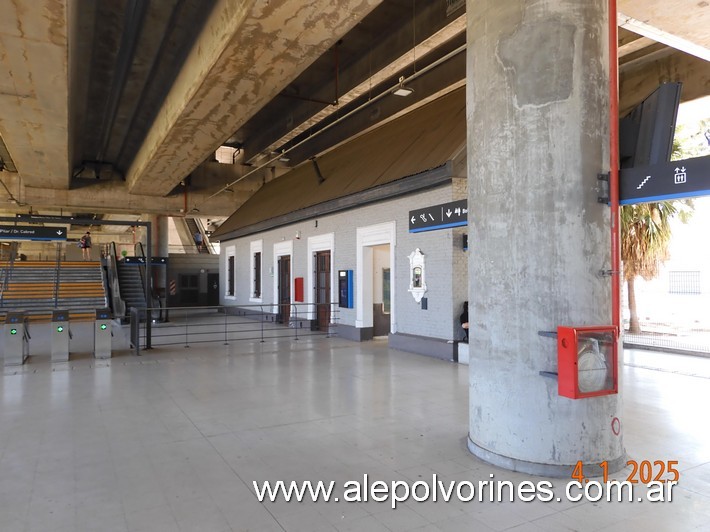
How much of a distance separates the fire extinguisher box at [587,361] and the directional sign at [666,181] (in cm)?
111

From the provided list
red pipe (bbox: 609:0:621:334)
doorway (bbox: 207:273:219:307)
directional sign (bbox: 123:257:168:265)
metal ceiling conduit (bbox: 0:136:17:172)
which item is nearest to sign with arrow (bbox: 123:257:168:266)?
directional sign (bbox: 123:257:168:265)

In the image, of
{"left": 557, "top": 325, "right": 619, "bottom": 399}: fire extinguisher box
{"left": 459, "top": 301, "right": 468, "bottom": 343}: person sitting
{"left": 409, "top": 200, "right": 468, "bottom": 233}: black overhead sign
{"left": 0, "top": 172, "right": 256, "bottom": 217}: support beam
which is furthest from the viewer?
{"left": 0, "top": 172, "right": 256, "bottom": 217}: support beam

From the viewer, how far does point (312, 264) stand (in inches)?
609

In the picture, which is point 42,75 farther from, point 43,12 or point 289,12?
point 289,12

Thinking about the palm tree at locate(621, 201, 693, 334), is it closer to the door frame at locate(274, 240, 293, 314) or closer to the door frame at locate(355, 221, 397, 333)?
the door frame at locate(355, 221, 397, 333)

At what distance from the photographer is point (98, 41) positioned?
34.3ft

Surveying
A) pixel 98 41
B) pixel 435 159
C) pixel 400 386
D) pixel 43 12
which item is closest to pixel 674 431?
pixel 400 386

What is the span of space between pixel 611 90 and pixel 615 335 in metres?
2.07

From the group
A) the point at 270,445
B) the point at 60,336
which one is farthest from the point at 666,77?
the point at 60,336

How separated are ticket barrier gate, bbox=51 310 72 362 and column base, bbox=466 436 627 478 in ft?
28.1

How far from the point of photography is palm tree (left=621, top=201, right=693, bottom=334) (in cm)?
1292

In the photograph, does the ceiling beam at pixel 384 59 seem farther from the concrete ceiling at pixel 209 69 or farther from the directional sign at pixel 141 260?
the directional sign at pixel 141 260

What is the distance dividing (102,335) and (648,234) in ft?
44.9

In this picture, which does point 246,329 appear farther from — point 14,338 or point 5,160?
point 5,160
